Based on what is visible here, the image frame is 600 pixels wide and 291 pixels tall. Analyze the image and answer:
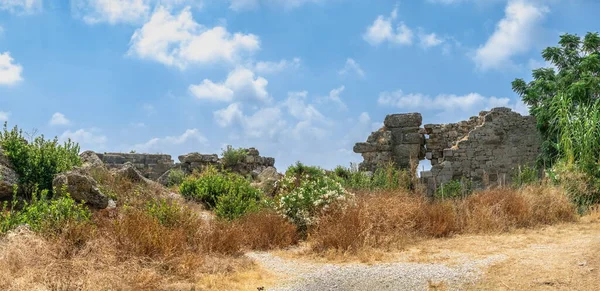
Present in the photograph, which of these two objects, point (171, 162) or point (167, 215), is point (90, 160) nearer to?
point (167, 215)

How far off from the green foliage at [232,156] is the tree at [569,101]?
10190 mm

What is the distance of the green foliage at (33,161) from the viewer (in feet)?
33.9

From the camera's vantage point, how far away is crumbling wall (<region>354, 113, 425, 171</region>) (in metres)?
17.1

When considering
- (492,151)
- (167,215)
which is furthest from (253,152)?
(167,215)

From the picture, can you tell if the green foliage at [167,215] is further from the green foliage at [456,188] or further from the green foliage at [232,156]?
the green foliage at [232,156]

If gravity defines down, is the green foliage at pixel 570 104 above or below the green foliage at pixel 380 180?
above

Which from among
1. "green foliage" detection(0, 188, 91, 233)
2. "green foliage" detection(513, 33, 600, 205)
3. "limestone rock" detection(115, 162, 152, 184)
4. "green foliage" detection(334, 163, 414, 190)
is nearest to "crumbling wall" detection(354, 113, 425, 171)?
"green foliage" detection(334, 163, 414, 190)

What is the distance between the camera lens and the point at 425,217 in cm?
962

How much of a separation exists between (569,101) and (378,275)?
419 inches

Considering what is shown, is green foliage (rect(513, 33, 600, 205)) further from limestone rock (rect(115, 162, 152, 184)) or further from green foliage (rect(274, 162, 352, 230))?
limestone rock (rect(115, 162, 152, 184))

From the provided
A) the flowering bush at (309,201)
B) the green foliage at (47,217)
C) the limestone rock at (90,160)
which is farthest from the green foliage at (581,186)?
the limestone rock at (90,160)

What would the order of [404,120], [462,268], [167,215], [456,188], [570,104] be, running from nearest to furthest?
[462,268], [167,215], [570,104], [456,188], [404,120]

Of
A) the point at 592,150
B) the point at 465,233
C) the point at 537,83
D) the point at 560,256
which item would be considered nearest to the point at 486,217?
the point at 465,233

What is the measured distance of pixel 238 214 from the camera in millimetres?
10469
